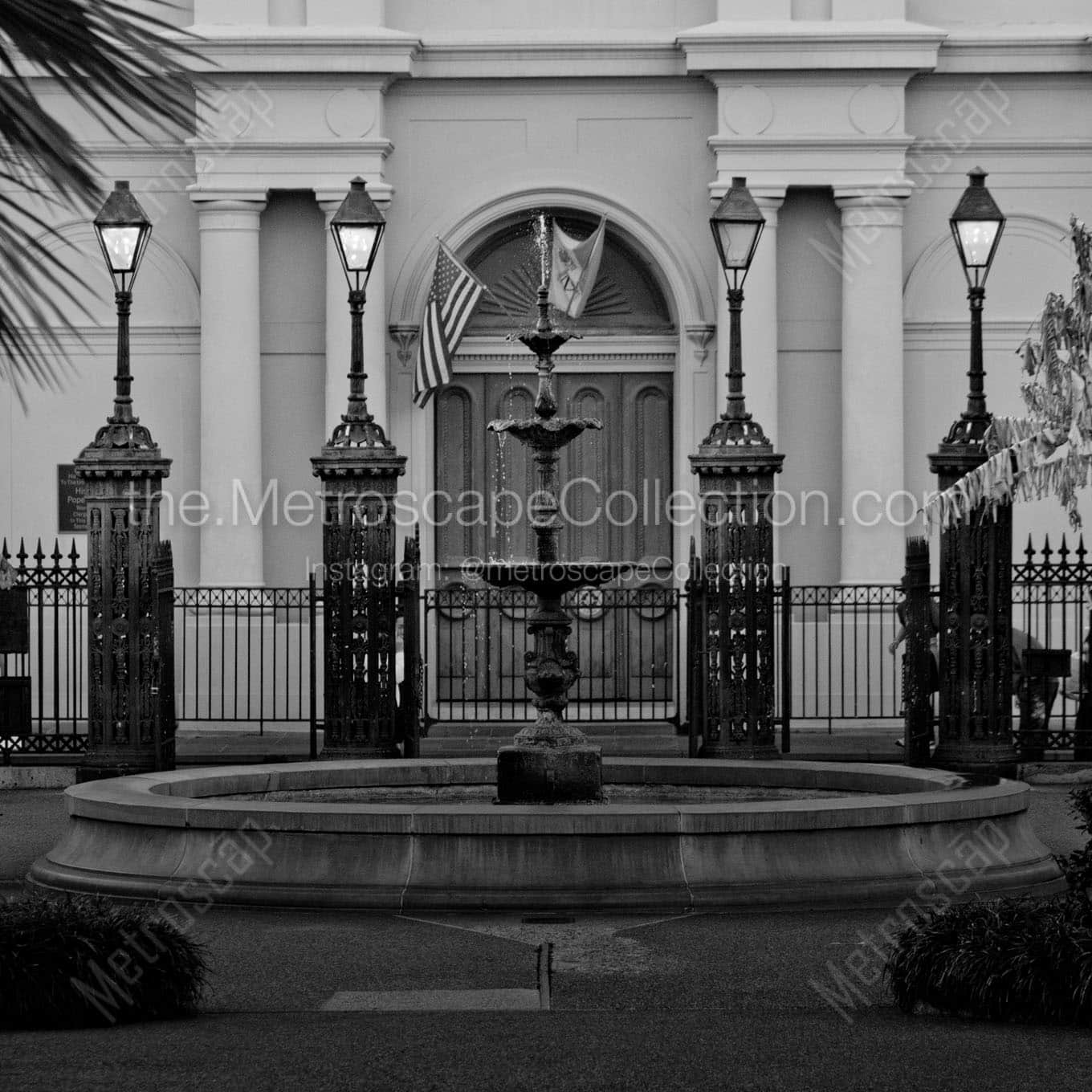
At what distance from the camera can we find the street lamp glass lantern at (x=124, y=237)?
17.2 m

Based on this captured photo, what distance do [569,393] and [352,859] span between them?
509 inches

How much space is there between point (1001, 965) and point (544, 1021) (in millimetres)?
1787

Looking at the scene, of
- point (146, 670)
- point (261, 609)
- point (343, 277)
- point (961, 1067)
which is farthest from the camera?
point (343, 277)

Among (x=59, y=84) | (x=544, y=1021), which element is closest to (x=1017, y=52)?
(x=544, y=1021)

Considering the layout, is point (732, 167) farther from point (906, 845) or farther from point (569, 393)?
point (906, 845)

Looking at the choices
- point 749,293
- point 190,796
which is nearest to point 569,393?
point 749,293

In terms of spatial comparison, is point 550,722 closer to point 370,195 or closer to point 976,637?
point 976,637

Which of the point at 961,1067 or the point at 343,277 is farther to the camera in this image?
the point at 343,277

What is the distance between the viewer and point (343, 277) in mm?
23016

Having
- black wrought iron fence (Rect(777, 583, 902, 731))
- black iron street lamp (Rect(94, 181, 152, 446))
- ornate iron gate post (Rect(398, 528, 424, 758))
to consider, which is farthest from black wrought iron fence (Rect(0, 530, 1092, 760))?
black iron street lamp (Rect(94, 181, 152, 446))

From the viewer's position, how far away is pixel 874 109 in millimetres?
22922

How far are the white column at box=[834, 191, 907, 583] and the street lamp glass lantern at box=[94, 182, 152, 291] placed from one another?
8458mm

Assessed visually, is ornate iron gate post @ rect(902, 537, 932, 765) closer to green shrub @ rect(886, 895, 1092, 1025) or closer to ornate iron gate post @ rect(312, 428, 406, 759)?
ornate iron gate post @ rect(312, 428, 406, 759)

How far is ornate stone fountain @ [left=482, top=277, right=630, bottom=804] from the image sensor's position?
13016 millimetres
